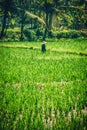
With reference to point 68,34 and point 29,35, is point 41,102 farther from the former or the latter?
point 68,34

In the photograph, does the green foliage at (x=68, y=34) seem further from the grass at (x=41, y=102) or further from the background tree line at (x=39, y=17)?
the grass at (x=41, y=102)

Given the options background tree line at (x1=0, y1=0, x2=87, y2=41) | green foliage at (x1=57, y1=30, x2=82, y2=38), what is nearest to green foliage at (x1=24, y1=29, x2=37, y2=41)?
background tree line at (x1=0, y1=0, x2=87, y2=41)

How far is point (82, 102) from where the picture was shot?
4320 mm

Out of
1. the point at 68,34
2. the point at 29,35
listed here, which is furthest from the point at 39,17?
the point at 68,34

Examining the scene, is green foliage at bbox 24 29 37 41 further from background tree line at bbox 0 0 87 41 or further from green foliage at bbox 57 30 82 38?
green foliage at bbox 57 30 82 38

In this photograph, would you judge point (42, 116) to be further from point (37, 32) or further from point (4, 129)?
point (37, 32)

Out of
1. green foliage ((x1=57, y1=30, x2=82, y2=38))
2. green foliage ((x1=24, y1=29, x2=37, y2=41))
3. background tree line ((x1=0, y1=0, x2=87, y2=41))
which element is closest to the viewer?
background tree line ((x1=0, y1=0, x2=87, y2=41))

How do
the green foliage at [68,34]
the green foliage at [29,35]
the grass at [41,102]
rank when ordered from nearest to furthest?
1. the grass at [41,102]
2. the green foliage at [29,35]
3. the green foliage at [68,34]

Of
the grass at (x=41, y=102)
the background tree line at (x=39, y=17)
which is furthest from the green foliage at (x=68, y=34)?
the grass at (x=41, y=102)

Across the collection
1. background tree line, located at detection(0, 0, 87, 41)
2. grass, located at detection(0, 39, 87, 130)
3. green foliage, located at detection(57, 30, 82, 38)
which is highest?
background tree line, located at detection(0, 0, 87, 41)

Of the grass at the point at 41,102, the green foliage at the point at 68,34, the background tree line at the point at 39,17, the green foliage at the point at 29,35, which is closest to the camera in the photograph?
the grass at the point at 41,102

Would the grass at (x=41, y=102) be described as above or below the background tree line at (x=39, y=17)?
below

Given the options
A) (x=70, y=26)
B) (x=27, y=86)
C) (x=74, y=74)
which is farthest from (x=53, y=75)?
(x=70, y=26)

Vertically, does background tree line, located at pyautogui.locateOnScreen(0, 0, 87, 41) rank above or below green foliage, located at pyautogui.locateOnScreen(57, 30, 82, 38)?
above
